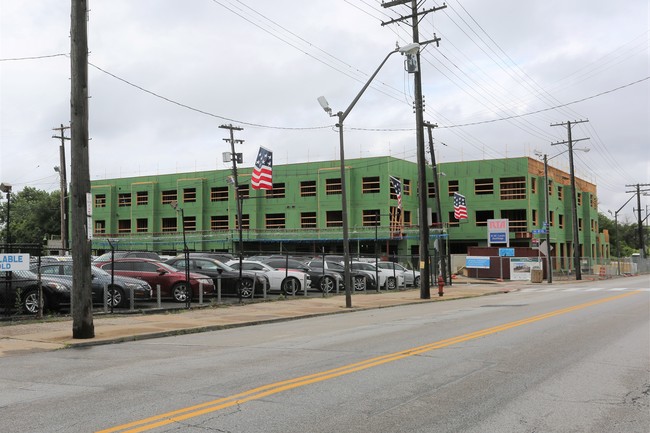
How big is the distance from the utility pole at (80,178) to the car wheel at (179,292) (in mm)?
7226

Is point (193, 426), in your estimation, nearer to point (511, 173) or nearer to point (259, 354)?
point (259, 354)

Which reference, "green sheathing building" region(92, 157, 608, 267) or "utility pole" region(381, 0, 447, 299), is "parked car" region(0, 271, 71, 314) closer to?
"utility pole" region(381, 0, 447, 299)

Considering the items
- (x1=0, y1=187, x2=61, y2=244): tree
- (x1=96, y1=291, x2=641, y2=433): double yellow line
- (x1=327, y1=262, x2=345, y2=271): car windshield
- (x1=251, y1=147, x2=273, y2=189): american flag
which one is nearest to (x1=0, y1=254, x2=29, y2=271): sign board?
(x1=96, y1=291, x2=641, y2=433): double yellow line

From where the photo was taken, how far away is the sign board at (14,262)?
13.9 m

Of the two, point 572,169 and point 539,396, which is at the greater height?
point 572,169

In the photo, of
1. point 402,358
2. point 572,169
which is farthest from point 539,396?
point 572,169

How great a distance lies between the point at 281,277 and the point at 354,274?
5.85m

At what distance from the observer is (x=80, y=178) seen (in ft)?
40.9

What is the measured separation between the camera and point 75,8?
12.7 metres

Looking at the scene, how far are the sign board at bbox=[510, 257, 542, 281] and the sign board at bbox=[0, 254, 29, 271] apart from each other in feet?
133

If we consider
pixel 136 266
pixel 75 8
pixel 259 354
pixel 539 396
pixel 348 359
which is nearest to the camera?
pixel 539 396

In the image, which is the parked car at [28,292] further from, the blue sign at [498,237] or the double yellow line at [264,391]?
the blue sign at [498,237]

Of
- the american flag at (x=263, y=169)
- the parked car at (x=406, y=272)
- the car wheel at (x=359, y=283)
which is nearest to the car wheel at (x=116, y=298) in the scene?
the car wheel at (x=359, y=283)

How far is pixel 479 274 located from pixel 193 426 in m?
46.0
